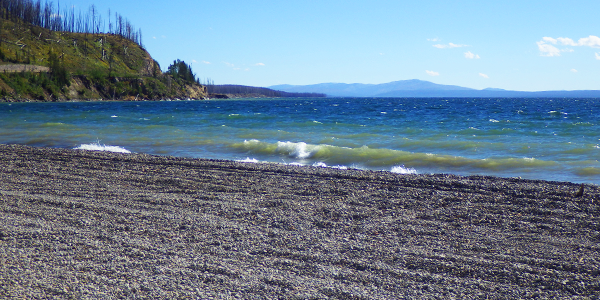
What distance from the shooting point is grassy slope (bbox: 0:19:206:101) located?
8244cm

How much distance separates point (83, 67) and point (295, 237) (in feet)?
396

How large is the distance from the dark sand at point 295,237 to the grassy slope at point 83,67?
3201 inches

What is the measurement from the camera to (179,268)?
446 centimetres

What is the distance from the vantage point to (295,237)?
18.2 ft

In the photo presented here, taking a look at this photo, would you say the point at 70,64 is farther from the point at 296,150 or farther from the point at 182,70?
the point at 296,150

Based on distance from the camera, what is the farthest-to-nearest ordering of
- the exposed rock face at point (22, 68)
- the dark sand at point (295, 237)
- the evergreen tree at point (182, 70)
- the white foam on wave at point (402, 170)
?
the evergreen tree at point (182, 70) < the exposed rock face at point (22, 68) < the white foam on wave at point (402, 170) < the dark sand at point (295, 237)

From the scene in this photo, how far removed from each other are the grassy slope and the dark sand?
81.3m

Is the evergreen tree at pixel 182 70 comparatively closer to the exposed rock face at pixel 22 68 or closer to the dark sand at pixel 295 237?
the exposed rock face at pixel 22 68

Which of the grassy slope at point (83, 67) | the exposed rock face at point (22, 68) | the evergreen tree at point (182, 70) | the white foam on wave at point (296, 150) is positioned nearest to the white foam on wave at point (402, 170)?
the white foam on wave at point (296, 150)

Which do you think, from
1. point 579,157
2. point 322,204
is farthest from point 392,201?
point 579,157

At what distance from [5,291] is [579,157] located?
51.8 feet

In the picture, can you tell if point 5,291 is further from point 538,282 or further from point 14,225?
point 538,282

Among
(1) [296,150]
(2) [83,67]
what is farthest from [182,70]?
(1) [296,150]

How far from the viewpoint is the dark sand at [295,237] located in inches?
162
